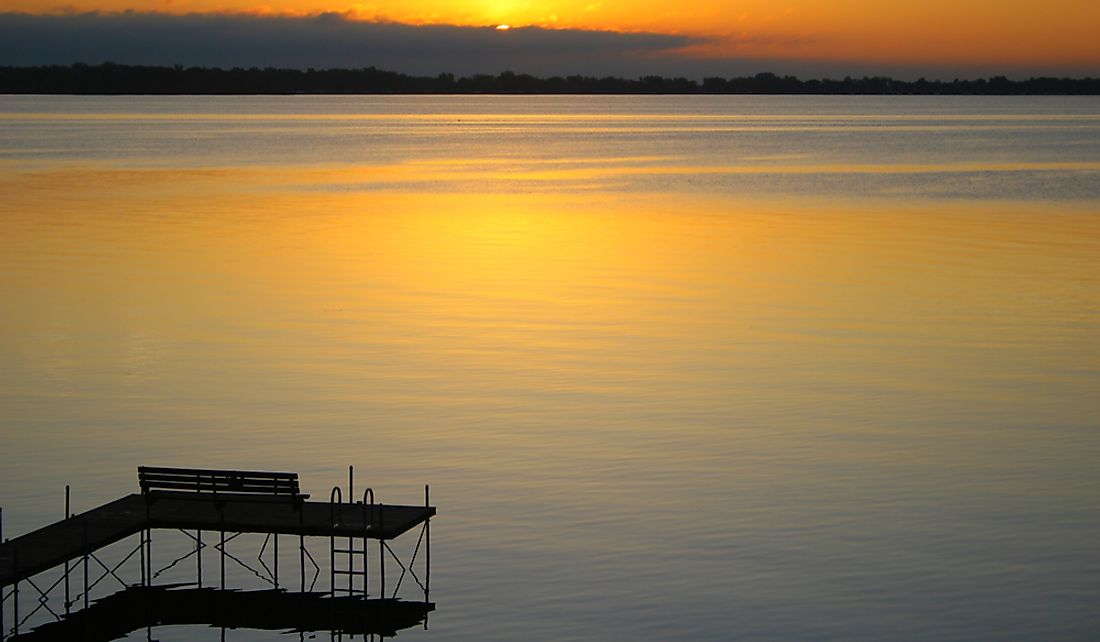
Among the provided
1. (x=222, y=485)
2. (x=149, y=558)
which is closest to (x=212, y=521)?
(x=222, y=485)

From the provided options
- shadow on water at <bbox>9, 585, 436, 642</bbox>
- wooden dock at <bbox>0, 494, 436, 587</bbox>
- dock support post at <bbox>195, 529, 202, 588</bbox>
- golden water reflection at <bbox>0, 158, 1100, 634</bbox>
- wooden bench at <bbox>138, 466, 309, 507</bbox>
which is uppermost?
wooden bench at <bbox>138, 466, 309, 507</bbox>

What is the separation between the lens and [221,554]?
21.8 metres

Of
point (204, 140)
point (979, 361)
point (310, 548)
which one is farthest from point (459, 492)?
point (204, 140)

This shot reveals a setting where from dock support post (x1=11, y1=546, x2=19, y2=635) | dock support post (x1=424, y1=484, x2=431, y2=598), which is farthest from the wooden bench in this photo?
dock support post (x1=11, y1=546, x2=19, y2=635)

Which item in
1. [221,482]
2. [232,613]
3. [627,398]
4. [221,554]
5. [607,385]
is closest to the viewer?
[232,613]

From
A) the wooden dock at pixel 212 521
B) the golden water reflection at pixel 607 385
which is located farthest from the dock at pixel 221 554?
the golden water reflection at pixel 607 385

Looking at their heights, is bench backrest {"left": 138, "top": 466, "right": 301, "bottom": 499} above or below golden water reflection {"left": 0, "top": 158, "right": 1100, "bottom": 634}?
above

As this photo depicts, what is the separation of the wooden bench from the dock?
1 centimetres

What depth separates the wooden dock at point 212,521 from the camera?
65.0 feet

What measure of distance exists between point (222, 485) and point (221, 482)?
20 cm

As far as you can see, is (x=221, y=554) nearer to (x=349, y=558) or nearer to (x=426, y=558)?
(x=349, y=558)

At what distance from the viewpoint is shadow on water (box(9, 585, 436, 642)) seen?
1983 cm

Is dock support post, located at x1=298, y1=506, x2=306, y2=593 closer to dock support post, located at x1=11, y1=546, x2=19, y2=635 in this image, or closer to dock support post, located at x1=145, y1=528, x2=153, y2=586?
dock support post, located at x1=145, y1=528, x2=153, y2=586

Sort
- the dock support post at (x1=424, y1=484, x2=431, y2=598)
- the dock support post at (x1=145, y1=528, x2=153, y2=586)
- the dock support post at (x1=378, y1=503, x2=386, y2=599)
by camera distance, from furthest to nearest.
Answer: the dock support post at (x1=145, y1=528, x2=153, y2=586) < the dock support post at (x1=424, y1=484, x2=431, y2=598) < the dock support post at (x1=378, y1=503, x2=386, y2=599)
